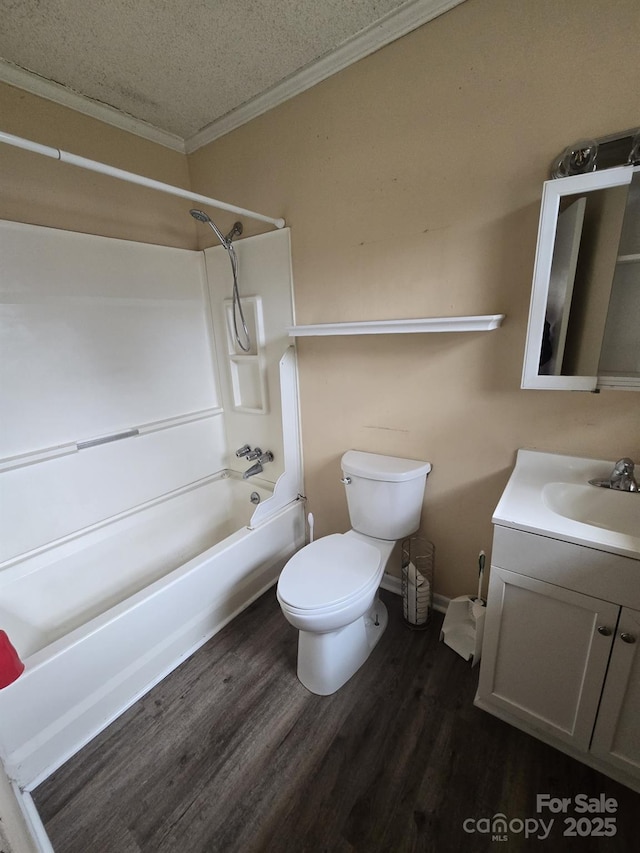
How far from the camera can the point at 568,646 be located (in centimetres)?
107

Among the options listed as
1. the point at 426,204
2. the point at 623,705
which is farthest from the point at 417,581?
the point at 426,204

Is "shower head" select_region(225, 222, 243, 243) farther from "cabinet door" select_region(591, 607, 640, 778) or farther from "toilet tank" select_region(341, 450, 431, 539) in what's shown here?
"cabinet door" select_region(591, 607, 640, 778)

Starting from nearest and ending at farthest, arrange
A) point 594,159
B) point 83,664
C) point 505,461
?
point 594,159 → point 83,664 → point 505,461

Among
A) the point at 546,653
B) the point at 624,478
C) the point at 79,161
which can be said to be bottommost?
the point at 546,653

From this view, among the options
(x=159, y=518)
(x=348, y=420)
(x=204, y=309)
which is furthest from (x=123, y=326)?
(x=348, y=420)

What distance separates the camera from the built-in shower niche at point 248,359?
6.63 ft

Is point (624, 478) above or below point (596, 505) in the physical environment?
above

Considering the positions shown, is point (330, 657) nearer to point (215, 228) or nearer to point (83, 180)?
point (215, 228)

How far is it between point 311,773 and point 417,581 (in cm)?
79

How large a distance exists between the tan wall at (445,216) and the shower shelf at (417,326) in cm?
15

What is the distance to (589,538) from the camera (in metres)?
0.97

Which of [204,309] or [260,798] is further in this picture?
[204,309]

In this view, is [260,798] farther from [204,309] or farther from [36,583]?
[204,309]

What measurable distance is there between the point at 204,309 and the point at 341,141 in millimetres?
1184
